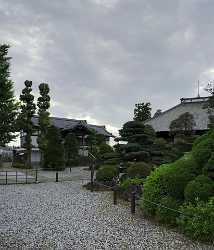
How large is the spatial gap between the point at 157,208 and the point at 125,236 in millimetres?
1621

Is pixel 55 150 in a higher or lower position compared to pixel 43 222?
higher

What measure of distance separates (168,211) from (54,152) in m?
24.8

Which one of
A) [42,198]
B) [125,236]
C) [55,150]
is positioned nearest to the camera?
[125,236]

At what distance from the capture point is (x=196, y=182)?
29.3 ft

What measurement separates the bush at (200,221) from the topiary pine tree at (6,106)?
1881cm

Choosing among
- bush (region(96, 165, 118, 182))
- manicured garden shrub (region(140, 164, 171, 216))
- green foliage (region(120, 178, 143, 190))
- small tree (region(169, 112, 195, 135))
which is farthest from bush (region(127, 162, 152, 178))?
small tree (region(169, 112, 195, 135))

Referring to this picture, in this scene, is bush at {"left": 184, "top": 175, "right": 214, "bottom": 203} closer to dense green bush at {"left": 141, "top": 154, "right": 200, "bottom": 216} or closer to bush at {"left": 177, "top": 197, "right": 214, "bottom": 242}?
bush at {"left": 177, "top": 197, "right": 214, "bottom": 242}

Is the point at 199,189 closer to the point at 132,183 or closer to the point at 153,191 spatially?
the point at 153,191

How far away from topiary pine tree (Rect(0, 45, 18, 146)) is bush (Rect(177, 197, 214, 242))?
18807 mm

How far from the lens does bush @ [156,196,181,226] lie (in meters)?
9.37

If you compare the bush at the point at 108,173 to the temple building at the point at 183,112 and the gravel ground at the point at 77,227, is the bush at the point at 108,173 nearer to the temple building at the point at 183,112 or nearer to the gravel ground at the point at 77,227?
the gravel ground at the point at 77,227

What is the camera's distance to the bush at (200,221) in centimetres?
783

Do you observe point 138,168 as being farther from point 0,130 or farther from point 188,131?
point 0,130

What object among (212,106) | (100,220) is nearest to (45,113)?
(212,106)
